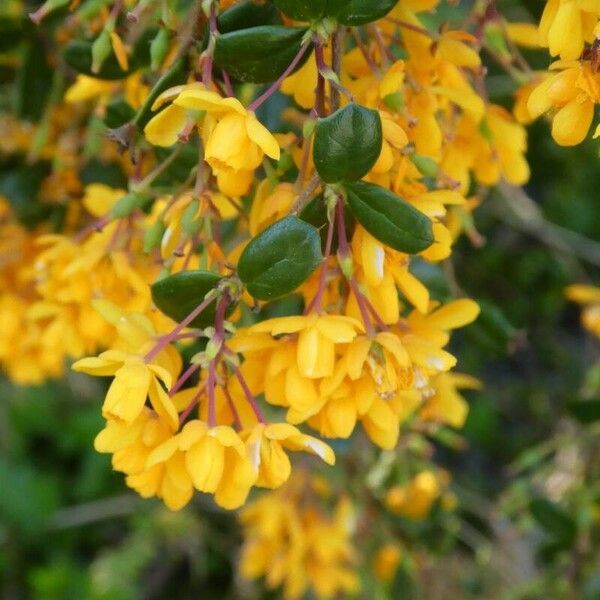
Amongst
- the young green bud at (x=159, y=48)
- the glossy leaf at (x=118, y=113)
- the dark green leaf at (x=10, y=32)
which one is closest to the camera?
the young green bud at (x=159, y=48)

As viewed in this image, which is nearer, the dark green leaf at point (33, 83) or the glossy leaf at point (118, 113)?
the glossy leaf at point (118, 113)

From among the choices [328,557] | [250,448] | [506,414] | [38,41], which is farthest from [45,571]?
[250,448]

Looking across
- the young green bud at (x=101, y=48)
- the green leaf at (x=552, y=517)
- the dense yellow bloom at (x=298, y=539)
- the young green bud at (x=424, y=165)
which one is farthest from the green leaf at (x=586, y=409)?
the young green bud at (x=101, y=48)

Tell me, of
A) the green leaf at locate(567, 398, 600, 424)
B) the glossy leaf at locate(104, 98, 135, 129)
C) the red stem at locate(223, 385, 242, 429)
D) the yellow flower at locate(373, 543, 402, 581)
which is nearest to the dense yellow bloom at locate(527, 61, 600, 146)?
the red stem at locate(223, 385, 242, 429)

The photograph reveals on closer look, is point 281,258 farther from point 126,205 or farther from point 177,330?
point 126,205

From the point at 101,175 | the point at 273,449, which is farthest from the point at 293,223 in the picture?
the point at 101,175

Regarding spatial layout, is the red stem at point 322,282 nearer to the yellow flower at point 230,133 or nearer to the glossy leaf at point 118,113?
the yellow flower at point 230,133

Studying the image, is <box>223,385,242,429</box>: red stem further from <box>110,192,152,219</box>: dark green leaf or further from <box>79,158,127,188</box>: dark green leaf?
<box>79,158,127,188</box>: dark green leaf

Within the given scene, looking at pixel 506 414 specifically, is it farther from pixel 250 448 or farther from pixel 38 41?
pixel 250 448
